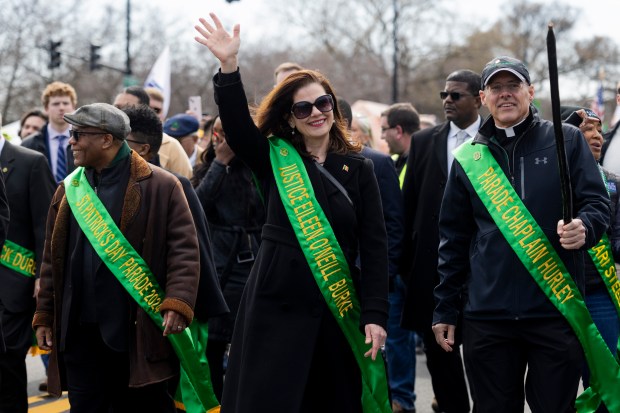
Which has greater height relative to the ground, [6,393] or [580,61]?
[580,61]

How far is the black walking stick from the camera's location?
3291mm

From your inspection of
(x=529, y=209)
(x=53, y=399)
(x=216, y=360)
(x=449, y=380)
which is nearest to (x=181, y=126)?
(x=53, y=399)

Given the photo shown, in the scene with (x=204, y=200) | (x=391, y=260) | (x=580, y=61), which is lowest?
(x=391, y=260)

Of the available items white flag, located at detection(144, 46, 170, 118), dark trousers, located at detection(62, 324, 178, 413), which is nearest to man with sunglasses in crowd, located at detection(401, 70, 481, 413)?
dark trousers, located at detection(62, 324, 178, 413)

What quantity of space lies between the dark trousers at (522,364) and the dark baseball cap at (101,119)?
1.94 metres

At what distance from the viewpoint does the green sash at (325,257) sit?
418 centimetres

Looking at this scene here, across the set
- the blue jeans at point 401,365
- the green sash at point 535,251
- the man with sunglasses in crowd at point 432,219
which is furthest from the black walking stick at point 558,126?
the blue jeans at point 401,365

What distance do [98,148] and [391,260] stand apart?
2.22 m

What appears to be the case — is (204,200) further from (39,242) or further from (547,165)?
(547,165)

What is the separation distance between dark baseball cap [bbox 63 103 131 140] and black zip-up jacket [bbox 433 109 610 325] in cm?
170

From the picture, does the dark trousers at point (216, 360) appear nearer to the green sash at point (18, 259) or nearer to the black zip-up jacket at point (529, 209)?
the green sash at point (18, 259)

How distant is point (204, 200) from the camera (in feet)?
19.9

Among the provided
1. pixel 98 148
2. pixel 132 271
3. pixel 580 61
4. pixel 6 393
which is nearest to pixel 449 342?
pixel 132 271

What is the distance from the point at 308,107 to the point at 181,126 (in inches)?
160
